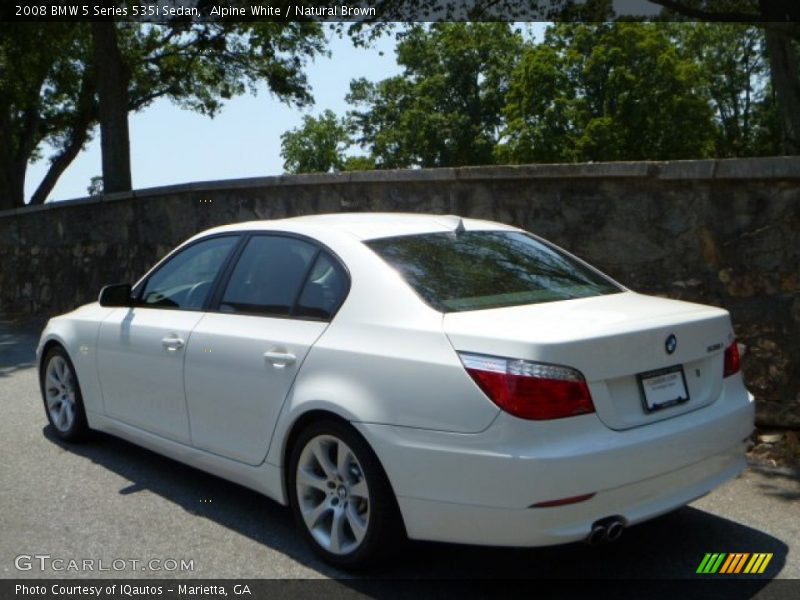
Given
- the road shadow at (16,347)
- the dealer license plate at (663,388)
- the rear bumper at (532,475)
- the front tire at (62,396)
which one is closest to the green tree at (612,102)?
the road shadow at (16,347)

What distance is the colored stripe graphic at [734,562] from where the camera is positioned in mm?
4238

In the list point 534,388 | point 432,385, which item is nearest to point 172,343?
point 432,385

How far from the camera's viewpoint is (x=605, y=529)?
376 centimetres

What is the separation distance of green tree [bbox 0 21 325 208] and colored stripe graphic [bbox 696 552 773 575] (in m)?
13.9

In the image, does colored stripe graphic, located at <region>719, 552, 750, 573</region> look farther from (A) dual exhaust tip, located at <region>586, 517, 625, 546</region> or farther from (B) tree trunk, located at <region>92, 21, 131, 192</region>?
(B) tree trunk, located at <region>92, 21, 131, 192</region>

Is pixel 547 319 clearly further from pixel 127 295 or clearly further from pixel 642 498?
pixel 127 295

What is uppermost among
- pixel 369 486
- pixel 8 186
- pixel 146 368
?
pixel 8 186

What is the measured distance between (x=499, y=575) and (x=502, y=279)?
4.37 ft

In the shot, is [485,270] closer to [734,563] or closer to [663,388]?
[663,388]

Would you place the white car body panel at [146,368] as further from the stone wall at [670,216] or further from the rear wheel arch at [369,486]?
the stone wall at [670,216]

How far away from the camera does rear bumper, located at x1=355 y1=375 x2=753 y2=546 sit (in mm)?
3639

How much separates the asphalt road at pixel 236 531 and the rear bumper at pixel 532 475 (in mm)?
496

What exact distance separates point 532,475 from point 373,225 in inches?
73.3

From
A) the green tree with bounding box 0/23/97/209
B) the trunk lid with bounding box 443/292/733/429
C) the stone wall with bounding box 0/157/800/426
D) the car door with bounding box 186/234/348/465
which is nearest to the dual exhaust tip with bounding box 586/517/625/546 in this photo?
the trunk lid with bounding box 443/292/733/429
